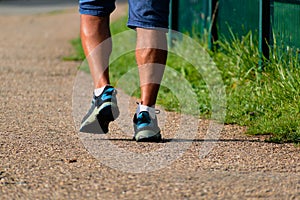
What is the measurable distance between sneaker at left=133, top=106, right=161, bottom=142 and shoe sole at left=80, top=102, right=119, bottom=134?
5.7 inches

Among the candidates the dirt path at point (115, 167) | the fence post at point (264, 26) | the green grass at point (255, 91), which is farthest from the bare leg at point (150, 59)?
the fence post at point (264, 26)

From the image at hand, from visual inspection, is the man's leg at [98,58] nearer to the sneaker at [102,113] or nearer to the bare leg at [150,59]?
the sneaker at [102,113]

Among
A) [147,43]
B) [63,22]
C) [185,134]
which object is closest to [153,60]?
[147,43]

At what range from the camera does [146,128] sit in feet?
16.1

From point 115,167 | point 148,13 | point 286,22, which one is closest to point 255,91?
point 286,22

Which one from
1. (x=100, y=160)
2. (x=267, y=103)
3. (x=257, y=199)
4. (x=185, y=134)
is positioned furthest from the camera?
(x=267, y=103)

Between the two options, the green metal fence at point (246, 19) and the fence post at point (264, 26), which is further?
the fence post at point (264, 26)

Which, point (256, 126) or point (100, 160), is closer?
point (100, 160)

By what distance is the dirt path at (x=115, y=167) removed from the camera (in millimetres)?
3852

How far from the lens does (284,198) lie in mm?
3748

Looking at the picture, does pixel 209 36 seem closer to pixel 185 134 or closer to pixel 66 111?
pixel 66 111

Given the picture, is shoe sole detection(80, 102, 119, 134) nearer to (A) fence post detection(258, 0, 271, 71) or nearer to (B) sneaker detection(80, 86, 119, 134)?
(B) sneaker detection(80, 86, 119, 134)

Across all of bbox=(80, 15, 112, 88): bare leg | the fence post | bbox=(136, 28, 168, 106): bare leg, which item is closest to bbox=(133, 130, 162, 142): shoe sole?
bbox=(136, 28, 168, 106): bare leg

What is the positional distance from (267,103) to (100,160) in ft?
6.09
